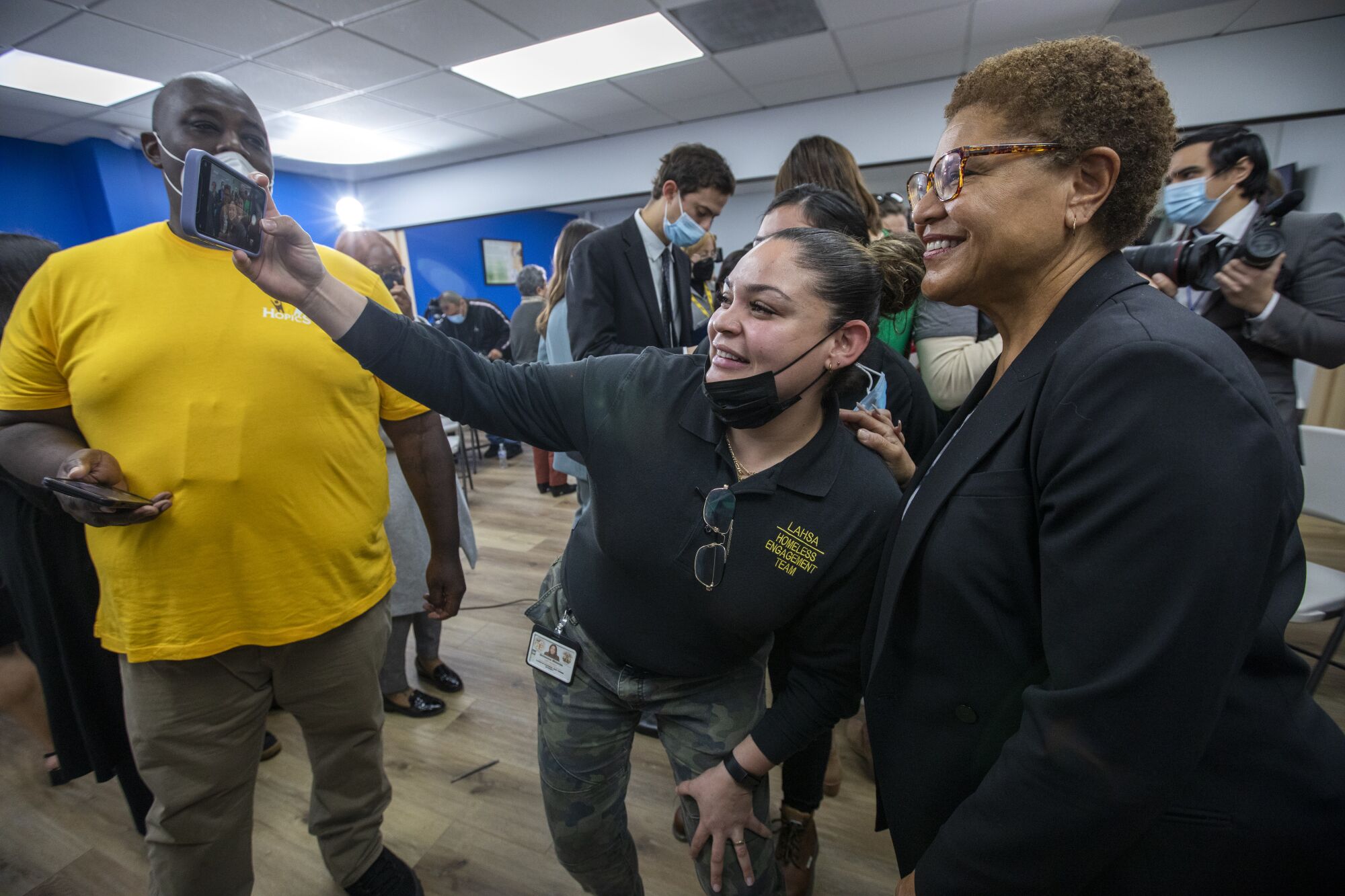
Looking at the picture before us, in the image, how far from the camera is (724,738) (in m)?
1.11

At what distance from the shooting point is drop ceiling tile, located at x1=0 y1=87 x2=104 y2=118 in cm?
414

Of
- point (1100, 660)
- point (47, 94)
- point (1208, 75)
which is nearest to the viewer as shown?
point (1100, 660)

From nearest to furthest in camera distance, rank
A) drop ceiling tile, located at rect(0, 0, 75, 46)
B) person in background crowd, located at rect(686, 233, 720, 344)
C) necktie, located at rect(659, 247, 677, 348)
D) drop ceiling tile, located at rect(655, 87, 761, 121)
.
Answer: necktie, located at rect(659, 247, 677, 348) → person in background crowd, located at rect(686, 233, 720, 344) → drop ceiling tile, located at rect(0, 0, 75, 46) → drop ceiling tile, located at rect(655, 87, 761, 121)

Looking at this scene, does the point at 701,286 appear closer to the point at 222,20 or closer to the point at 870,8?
the point at 870,8

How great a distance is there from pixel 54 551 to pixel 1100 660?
209 centimetres

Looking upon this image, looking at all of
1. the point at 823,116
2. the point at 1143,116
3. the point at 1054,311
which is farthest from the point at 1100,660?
the point at 823,116

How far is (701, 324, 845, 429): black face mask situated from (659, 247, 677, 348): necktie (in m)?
1.15

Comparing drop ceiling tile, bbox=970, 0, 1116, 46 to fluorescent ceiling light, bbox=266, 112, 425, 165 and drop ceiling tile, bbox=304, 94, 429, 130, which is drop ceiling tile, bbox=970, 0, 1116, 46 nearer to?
drop ceiling tile, bbox=304, 94, 429, 130


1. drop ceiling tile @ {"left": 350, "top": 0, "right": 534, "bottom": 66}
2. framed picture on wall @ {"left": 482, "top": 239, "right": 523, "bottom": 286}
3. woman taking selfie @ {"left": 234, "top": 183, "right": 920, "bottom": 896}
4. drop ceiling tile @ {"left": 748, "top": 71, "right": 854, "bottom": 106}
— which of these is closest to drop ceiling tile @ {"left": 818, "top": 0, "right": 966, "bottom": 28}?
drop ceiling tile @ {"left": 748, "top": 71, "right": 854, "bottom": 106}

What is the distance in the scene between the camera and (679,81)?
4.36 metres

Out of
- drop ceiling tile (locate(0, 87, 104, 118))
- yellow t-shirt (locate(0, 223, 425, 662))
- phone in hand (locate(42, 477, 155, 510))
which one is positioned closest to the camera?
phone in hand (locate(42, 477, 155, 510))

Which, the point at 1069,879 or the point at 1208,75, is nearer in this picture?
the point at 1069,879

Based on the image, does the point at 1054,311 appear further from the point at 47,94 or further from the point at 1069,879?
the point at 47,94

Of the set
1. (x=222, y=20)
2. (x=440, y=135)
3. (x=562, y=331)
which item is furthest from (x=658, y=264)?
(x=440, y=135)
